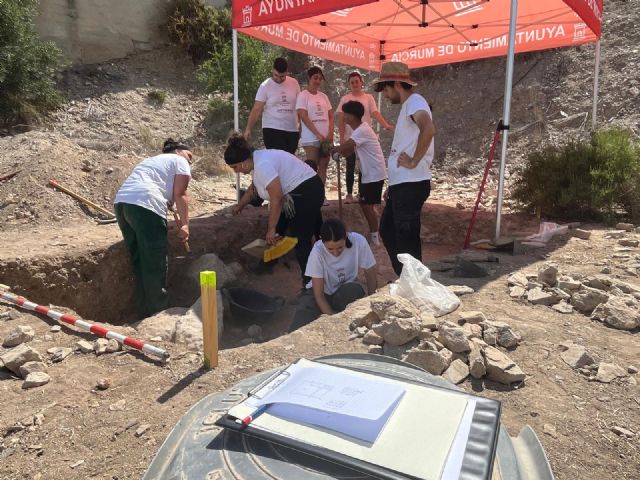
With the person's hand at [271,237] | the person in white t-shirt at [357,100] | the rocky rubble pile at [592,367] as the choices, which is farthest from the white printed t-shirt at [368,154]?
the rocky rubble pile at [592,367]

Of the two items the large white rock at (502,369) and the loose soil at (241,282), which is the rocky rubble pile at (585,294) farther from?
the large white rock at (502,369)

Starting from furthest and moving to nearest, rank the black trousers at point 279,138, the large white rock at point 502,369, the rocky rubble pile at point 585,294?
the black trousers at point 279,138, the rocky rubble pile at point 585,294, the large white rock at point 502,369

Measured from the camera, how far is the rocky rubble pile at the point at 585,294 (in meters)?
3.06

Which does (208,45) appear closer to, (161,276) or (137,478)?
(161,276)

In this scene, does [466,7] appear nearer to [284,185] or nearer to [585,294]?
[284,185]

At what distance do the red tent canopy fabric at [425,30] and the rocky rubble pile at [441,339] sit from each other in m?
3.77

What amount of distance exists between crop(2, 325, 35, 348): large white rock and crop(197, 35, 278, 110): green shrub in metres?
10.0

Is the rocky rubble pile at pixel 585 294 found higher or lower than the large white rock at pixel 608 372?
higher

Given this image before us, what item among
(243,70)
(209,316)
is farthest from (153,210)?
(243,70)

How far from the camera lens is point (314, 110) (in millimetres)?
5785

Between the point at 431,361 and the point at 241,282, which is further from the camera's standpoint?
the point at 241,282

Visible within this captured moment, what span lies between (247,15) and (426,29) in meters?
3.35

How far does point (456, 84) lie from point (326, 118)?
24.5 ft

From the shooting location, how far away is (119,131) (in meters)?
12.4
